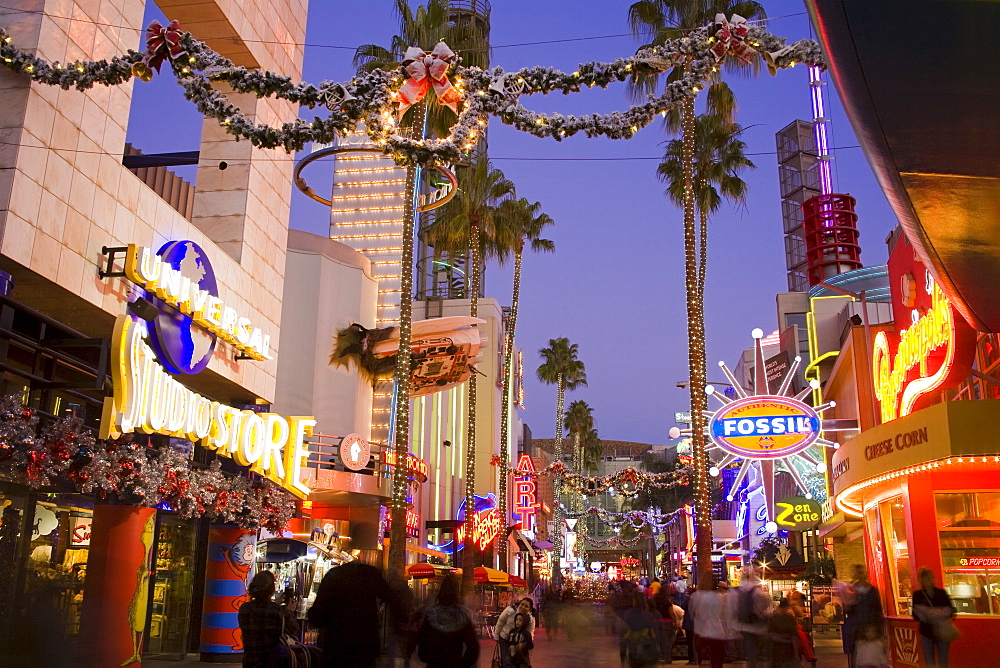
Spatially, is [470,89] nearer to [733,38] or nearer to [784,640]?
[733,38]

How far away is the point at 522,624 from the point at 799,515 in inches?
780

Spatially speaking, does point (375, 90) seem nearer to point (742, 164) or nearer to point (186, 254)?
point (186, 254)

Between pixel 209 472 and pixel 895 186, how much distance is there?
1396cm

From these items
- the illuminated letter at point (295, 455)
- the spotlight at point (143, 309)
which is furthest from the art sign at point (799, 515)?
the spotlight at point (143, 309)

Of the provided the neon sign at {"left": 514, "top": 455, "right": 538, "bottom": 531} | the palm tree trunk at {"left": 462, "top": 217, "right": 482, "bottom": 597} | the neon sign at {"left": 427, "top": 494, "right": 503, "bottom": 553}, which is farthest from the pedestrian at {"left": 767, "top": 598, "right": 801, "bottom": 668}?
the neon sign at {"left": 514, "top": 455, "right": 538, "bottom": 531}

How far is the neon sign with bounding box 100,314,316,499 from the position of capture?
46.4 feet

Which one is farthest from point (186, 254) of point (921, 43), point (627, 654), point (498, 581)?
point (498, 581)

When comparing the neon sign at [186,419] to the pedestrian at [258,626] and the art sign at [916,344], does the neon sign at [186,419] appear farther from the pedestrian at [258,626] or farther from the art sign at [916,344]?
the art sign at [916,344]

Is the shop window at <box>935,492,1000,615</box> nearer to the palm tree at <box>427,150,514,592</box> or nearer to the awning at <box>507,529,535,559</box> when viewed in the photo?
the palm tree at <box>427,150,514,592</box>

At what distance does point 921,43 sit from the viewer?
5637 mm

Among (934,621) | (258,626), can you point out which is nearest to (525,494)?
(934,621)

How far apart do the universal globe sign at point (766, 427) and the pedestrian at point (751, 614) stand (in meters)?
10.5

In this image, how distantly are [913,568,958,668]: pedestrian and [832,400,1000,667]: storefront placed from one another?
249cm

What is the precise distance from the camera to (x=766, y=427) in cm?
2242
